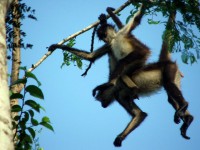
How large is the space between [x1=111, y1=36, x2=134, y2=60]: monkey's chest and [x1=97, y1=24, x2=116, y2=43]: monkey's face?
290 mm

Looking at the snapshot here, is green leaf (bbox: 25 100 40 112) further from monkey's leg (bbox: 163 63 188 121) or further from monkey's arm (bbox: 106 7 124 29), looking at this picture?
monkey's arm (bbox: 106 7 124 29)

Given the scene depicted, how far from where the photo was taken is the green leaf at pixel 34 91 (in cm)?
297

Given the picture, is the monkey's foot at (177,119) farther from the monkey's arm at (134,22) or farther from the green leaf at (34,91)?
the green leaf at (34,91)

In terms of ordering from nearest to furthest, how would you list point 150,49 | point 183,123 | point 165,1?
1. point 165,1
2. point 183,123
3. point 150,49

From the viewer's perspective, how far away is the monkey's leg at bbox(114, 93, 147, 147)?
643cm

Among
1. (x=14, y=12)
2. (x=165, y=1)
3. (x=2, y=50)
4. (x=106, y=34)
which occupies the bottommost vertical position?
(x=2, y=50)

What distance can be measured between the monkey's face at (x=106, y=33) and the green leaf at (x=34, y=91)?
15.0 ft

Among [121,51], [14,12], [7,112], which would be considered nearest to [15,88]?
[14,12]

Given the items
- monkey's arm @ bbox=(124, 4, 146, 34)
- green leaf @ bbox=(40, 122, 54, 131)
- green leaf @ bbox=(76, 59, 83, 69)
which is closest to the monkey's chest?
monkey's arm @ bbox=(124, 4, 146, 34)

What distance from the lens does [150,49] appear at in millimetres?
7141

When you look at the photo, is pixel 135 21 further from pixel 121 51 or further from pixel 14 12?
pixel 14 12

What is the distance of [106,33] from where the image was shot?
7.43 m

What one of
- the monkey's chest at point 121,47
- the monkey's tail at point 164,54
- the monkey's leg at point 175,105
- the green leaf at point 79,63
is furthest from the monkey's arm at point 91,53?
the monkey's leg at point 175,105

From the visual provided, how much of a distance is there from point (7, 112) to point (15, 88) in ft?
12.4
